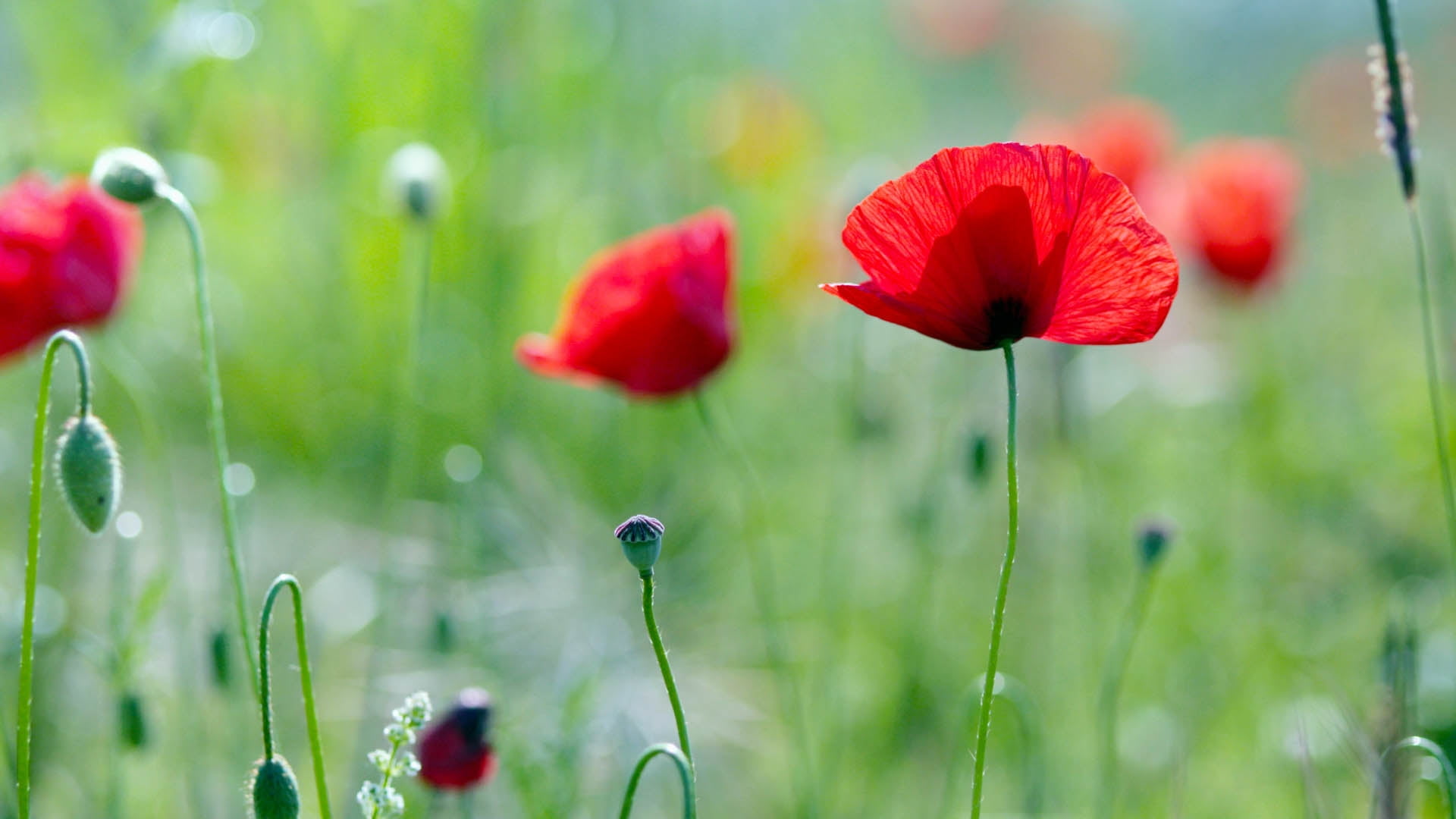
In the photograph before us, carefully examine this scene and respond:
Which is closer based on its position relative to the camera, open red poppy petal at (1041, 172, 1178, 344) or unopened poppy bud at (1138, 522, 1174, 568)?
open red poppy petal at (1041, 172, 1178, 344)

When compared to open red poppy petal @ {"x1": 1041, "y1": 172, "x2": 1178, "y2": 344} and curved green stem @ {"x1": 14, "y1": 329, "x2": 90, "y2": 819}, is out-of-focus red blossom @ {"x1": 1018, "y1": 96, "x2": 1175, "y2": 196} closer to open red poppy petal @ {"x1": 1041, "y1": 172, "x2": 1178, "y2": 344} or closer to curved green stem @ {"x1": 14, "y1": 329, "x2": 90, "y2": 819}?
open red poppy petal @ {"x1": 1041, "y1": 172, "x2": 1178, "y2": 344}

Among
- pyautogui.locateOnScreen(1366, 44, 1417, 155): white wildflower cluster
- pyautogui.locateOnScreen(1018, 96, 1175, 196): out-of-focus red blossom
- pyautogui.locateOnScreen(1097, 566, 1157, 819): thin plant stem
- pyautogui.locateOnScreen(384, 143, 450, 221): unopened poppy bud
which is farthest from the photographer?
pyautogui.locateOnScreen(1018, 96, 1175, 196): out-of-focus red blossom

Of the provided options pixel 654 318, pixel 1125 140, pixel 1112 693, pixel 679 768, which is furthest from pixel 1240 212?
pixel 679 768

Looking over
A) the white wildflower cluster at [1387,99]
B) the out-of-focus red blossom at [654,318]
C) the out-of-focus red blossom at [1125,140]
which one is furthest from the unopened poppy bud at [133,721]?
the out-of-focus red blossom at [1125,140]

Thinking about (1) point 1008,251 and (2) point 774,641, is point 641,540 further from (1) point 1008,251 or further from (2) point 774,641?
(2) point 774,641

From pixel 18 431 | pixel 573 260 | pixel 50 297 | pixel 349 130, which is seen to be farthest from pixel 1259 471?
pixel 18 431

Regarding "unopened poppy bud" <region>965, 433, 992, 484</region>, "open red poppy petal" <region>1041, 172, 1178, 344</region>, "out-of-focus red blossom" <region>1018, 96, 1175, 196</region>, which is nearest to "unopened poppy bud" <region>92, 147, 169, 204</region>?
"open red poppy petal" <region>1041, 172, 1178, 344</region>
